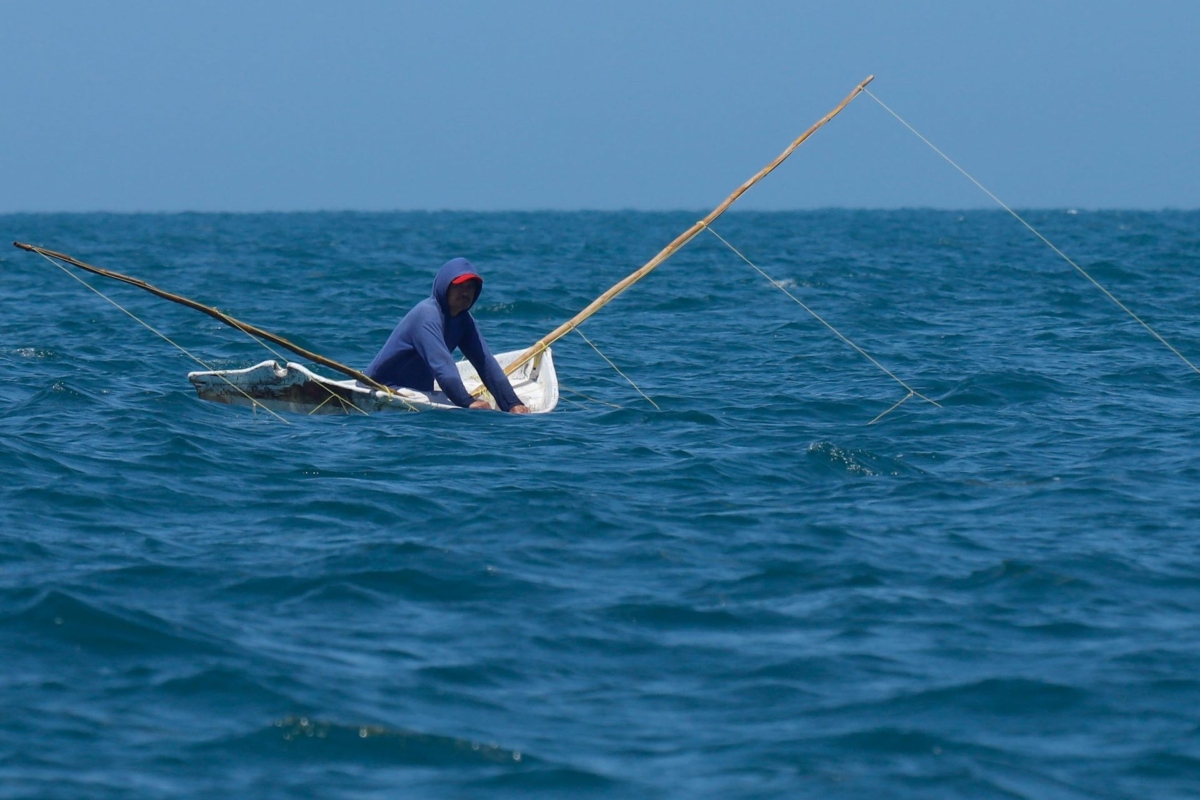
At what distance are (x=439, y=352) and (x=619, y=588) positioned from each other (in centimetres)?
521

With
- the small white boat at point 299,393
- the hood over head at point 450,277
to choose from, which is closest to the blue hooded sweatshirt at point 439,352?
the hood over head at point 450,277

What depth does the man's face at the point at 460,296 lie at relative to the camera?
12445 mm

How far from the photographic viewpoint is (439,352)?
40.8 ft

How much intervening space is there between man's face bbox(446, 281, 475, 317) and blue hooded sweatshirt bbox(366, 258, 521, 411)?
42 millimetres

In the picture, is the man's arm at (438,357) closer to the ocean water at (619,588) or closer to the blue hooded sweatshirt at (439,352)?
the blue hooded sweatshirt at (439,352)

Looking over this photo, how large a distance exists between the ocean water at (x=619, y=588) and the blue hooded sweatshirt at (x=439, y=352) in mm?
407

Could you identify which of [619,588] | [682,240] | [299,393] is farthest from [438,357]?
[619,588]

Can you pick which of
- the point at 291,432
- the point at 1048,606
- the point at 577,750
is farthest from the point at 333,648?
the point at 291,432

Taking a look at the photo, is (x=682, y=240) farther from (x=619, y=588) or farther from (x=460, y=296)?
(x=619, y=588)

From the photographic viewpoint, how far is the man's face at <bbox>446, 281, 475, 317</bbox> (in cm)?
1245

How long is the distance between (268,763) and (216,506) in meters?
3.98

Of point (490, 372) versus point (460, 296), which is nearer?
point (460, 296)

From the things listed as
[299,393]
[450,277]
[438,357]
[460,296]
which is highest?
[450,277]

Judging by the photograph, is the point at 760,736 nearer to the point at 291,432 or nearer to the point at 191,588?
the point at 191,588
